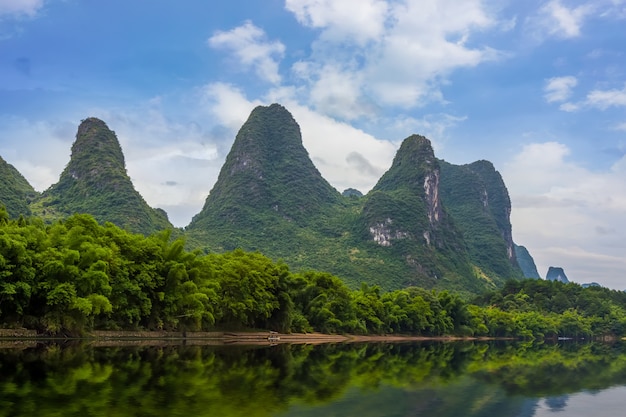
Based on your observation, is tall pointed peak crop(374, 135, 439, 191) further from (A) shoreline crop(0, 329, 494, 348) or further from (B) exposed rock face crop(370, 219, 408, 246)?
(A) shoreline crop(0, 329, 494, 348)

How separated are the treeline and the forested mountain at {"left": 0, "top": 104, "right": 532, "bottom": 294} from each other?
45562 millimetres

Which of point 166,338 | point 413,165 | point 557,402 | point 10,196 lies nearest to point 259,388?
point 557,402

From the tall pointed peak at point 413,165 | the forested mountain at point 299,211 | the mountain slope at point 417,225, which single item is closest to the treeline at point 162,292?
the forested mountain at point 299,211

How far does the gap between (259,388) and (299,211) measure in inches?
5144

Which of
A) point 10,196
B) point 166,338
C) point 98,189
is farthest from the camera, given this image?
point 98,189

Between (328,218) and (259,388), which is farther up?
(328,218)

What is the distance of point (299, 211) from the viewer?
14662cm

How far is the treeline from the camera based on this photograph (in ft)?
91.2

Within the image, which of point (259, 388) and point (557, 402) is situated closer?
point (259, 388)

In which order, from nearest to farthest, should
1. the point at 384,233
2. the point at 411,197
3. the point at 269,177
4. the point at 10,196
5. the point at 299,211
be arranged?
the point at 10,196 → the point at 384,233 → the point at 299,211 → the point at 411,197 → the point at 269,177

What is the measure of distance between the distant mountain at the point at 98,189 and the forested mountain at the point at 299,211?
20cm

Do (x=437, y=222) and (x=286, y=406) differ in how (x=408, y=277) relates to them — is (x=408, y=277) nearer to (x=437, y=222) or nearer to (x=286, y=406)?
(x=437, y=222)

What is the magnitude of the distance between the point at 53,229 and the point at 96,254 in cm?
339

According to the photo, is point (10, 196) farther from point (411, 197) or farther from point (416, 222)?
point (411, 197)
